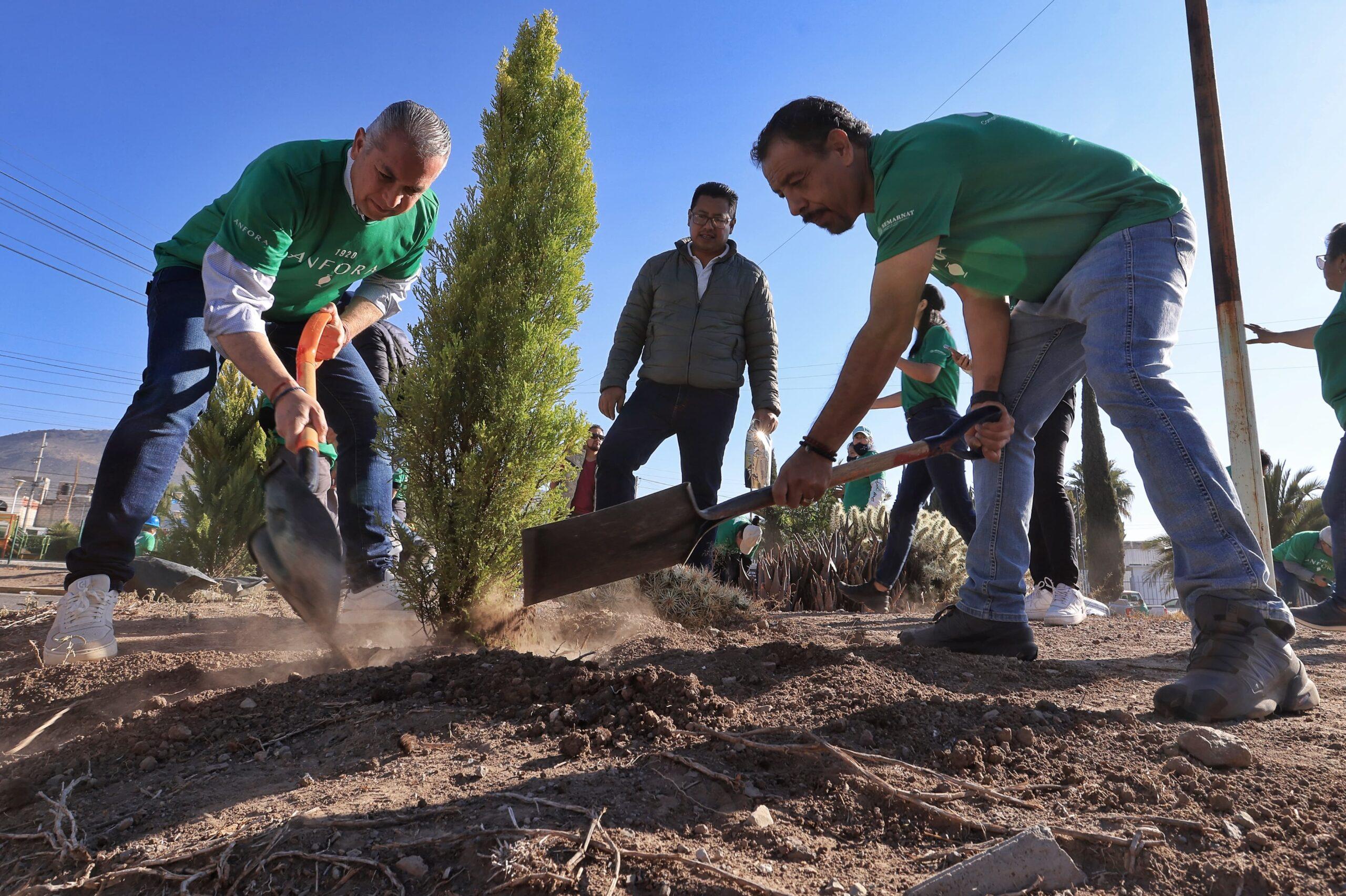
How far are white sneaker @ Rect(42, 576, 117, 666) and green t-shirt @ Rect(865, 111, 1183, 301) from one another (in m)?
2.92

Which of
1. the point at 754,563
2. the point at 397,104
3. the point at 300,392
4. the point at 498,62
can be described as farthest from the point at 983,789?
the point at 754,563

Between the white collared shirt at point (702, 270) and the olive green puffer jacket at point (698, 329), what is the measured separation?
0.06 ft

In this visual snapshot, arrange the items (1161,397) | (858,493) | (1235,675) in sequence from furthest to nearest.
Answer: (858,493) < (1161,397) < (1235,675)

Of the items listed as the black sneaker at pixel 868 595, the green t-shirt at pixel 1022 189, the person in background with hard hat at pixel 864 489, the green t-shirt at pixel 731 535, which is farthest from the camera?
the person in background with hard hat at pixel 864 489

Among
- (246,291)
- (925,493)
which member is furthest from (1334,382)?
(246,291)

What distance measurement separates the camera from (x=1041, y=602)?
4.59 meters

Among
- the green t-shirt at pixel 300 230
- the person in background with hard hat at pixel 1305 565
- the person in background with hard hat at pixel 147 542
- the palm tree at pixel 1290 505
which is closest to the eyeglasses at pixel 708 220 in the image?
the green t-shirt at pixel 300 230

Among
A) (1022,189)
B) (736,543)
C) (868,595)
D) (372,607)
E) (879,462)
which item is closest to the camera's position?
(1022,189)

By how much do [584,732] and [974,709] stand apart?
3.14 ft

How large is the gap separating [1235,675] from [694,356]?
2.97 meters

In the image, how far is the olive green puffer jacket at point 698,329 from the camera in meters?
4.41

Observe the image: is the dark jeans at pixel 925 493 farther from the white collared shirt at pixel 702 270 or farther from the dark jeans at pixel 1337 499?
the dark jeans at pixel 1337 499

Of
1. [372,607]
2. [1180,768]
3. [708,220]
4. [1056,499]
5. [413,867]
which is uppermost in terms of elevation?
[708,220]

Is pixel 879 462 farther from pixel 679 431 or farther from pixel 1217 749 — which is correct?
pixel 679 431
